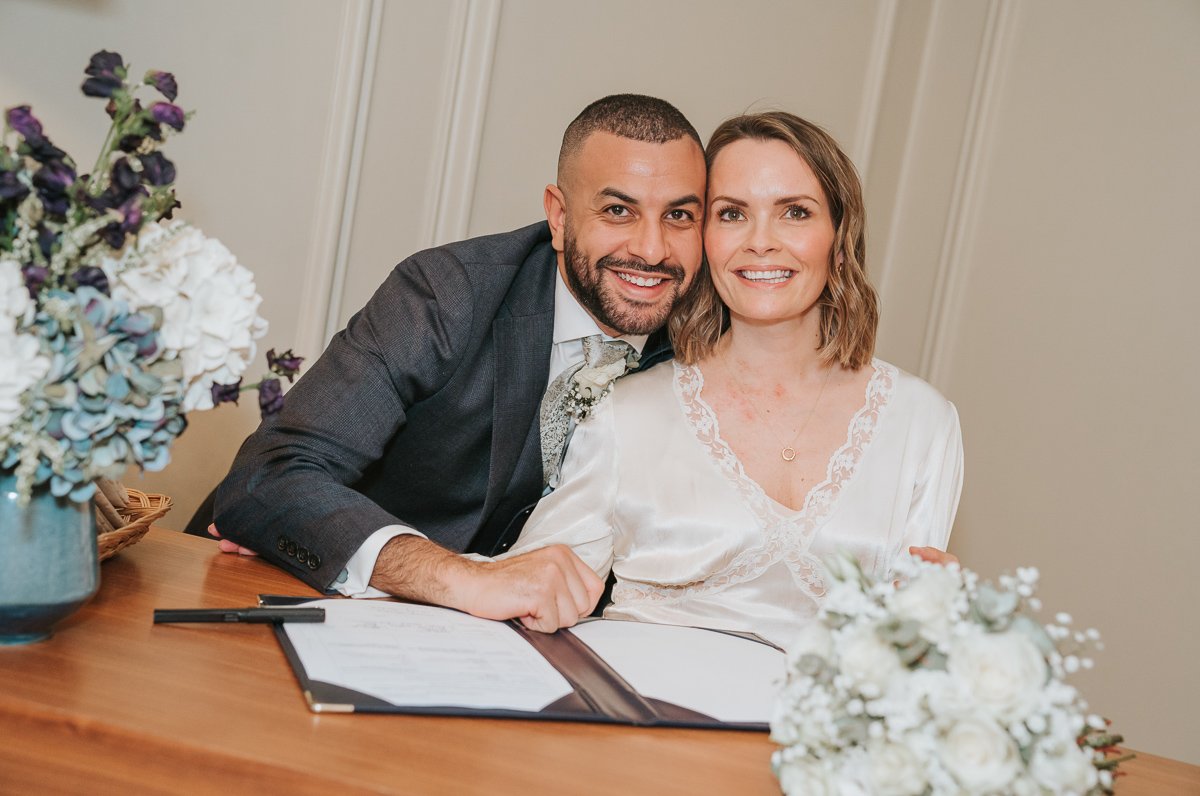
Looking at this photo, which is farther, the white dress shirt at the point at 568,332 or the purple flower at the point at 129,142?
the white dress shirt at the point at 568,332

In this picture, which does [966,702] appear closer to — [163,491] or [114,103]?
[114,103]

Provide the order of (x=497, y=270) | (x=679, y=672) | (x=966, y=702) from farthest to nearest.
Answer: (x=497, y=270) < (x=679, y=672) < (x=966, y=702)

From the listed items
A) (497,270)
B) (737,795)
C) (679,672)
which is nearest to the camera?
(737,795)

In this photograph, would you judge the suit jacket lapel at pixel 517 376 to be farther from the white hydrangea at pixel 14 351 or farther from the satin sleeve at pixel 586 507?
the white hydrangea at pixel 14 351

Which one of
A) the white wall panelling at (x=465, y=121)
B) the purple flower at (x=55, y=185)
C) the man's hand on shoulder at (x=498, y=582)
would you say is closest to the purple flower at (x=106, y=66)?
the purple flower at (x=55, y=185)

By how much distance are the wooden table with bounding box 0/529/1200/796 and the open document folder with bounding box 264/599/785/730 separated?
0.02m

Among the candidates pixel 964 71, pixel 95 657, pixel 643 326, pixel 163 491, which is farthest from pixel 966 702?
pixel 964 71

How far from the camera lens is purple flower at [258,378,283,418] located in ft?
4.03

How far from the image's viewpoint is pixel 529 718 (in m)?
1.25

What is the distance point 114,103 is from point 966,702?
1.03 meters

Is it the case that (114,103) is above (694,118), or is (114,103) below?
below

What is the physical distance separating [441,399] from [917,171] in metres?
2.73

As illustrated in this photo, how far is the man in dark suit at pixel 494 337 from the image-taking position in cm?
222

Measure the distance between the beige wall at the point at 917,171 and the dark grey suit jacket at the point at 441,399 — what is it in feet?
2.23
